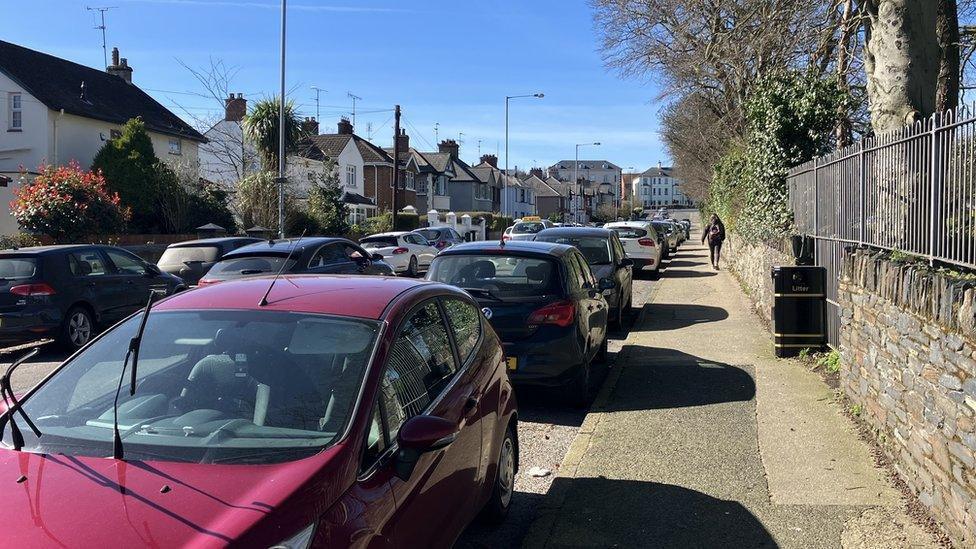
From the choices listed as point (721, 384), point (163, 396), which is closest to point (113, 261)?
point (721, 384)

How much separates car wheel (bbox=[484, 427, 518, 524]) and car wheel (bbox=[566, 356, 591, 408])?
2.45 meters

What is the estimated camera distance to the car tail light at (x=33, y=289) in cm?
1112

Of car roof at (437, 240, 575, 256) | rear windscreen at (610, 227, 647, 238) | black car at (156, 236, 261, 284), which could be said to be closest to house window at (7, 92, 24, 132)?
black car at (156, 236, 261, 284)

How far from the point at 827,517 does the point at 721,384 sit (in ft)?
11.8

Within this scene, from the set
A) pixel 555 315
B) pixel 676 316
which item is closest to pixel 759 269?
pixel 676 316

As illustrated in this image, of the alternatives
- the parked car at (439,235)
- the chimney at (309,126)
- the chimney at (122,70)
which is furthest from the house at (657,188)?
the parked car at (439,235)

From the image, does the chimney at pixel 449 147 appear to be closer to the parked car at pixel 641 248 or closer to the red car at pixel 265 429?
the parked car at pixel 641 248

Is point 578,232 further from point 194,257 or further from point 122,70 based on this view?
point 122,70

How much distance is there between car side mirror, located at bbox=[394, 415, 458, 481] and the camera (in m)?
3.21

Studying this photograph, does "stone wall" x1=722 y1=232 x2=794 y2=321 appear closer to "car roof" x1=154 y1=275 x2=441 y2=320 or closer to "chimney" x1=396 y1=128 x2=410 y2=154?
"car roof" x1=154 y1=275 x2=441 y2=320

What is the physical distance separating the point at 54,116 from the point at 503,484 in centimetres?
3169

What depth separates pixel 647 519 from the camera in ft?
16.0

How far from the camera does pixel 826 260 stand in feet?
32.3

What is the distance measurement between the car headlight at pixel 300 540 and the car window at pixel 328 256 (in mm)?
9419
